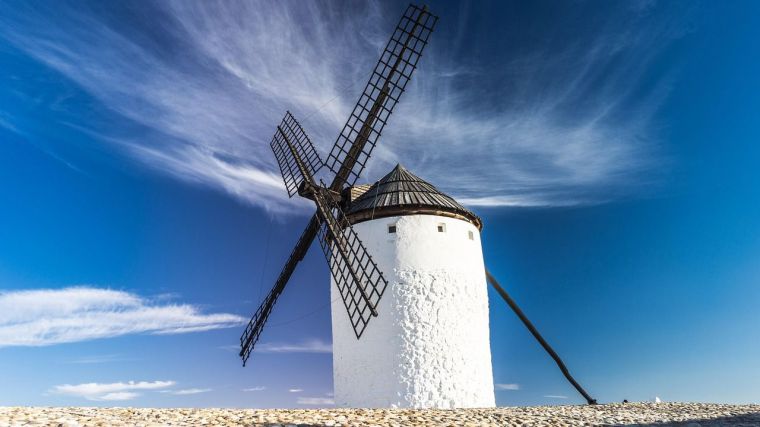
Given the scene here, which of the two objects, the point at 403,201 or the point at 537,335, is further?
the point at 537,335

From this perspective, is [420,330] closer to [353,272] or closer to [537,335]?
[353,272]

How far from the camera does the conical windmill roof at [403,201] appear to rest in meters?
15.7

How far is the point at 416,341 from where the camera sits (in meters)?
14.6

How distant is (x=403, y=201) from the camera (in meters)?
15.8

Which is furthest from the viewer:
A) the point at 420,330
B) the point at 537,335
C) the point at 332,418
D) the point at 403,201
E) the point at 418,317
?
the point at 537,335

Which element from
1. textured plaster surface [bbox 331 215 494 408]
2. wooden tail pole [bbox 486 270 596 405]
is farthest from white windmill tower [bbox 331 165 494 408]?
wooden tail pole [bbox 486 270 596 405]

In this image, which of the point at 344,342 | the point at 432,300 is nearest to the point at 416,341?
the point at 432,300

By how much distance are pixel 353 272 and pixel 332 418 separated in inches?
231

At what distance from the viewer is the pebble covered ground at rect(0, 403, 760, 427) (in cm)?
838

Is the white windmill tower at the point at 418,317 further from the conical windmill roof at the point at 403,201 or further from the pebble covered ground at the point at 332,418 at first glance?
the pebble covered ground at the point at 332,418

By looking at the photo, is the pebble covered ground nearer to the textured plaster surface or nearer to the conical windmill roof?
the textured plaster surface

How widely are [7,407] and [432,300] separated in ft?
31.9

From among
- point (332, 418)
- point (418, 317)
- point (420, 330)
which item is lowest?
point (332, 418)

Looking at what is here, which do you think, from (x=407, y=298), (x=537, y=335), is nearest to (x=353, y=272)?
(x=407, y=298)
